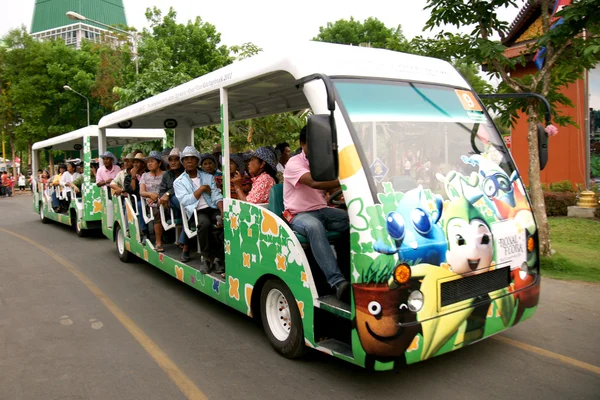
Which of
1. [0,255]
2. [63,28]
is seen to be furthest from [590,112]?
[63,28]

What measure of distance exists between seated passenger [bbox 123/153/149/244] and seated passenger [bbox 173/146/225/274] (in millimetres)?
1347

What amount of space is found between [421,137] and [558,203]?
33.5ft

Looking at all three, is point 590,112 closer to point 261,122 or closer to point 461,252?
point 261,122

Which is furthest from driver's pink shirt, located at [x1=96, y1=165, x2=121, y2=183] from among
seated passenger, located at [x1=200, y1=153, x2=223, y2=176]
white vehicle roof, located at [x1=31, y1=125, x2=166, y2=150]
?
seated passenger, located at [x1=200, y1=153, x2=223, y2=176]

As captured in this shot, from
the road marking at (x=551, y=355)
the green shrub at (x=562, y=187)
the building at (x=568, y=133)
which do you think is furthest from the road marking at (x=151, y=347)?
the green shrub at (x=562, y=187)

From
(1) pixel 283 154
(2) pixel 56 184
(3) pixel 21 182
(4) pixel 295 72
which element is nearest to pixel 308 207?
(4) pixel 295 72

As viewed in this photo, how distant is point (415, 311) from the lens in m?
3.26

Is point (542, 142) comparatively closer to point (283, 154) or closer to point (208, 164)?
point (208, 164)

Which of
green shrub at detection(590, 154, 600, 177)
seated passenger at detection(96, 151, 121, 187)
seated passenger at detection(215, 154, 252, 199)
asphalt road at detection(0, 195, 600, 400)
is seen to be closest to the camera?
asphalt road at detection(0, 195, 600, 400)

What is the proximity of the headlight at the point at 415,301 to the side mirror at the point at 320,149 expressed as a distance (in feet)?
3.12

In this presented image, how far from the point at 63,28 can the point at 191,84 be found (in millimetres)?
121388

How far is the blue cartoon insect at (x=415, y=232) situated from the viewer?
A: 128 inches

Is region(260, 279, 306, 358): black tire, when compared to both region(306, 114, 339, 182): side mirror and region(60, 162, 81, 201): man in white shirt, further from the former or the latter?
region(60, 162, 81, 201): man in white shirt

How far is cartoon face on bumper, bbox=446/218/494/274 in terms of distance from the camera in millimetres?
3441
